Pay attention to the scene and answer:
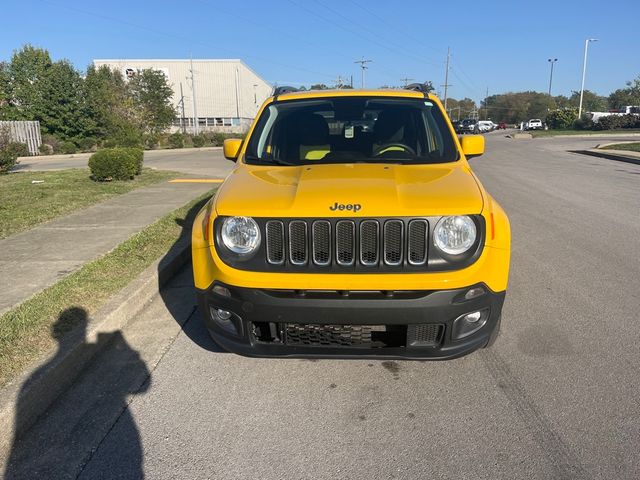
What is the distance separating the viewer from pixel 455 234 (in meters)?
3.08

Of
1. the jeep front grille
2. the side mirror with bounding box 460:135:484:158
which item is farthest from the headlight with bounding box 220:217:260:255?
the side mirror with bounding box 460:135:484:158

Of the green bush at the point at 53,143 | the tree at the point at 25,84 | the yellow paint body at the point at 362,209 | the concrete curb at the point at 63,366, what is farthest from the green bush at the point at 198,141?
the yellow paint body at the point at 362,209

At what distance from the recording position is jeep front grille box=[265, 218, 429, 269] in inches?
119

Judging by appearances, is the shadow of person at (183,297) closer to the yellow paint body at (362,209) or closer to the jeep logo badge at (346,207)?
the yellow paint body at (362,209)

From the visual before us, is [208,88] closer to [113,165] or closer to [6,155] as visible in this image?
[6,155]

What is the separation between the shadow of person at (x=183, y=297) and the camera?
4.18 metres

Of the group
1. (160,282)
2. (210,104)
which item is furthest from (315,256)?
(210,104)

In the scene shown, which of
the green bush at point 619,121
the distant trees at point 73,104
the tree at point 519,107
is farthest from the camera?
the tree at point 519,107

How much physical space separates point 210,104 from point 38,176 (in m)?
60.5

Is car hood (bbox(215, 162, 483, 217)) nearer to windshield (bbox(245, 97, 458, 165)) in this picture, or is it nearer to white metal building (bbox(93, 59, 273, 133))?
windshield (bbox(245, 97, 458, 165))

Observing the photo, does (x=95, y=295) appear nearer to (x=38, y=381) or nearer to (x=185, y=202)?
(x=38, y=381)

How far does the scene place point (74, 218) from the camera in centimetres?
827

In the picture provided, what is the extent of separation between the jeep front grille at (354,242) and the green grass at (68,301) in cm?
188

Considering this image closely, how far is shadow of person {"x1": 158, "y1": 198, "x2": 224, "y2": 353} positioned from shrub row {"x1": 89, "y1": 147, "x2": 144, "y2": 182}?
6.80 meters
